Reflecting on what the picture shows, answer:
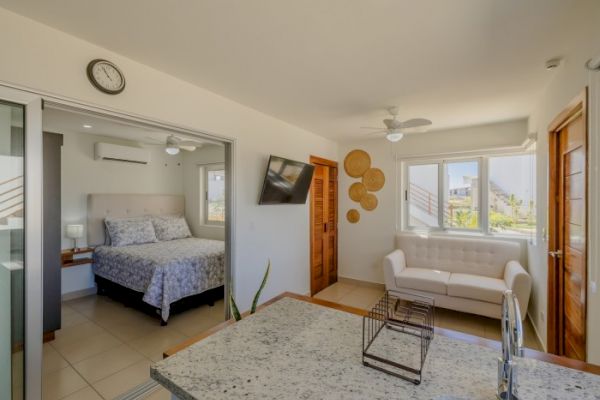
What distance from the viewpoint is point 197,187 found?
540 centimetres

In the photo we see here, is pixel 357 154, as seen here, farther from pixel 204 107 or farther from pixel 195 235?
pixel 195 235

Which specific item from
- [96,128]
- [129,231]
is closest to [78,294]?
[129,231]

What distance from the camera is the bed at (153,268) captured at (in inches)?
123

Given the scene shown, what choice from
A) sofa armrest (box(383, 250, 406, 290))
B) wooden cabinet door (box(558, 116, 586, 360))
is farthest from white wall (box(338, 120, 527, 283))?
wooden cabinet door (box(558, 116, 586, 360))

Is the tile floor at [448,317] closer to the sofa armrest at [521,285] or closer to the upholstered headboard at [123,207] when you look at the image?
the sofa armrest at [521,285]

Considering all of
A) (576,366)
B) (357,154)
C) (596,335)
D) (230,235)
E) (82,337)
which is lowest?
(82,337)

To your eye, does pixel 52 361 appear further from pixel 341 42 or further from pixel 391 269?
pixel 391 269

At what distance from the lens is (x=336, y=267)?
4.82 meters

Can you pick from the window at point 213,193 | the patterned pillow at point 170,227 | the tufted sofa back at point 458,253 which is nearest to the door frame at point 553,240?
the tufted sofa back at point 458,253

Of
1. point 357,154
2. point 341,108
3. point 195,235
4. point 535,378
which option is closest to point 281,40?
point 341,108

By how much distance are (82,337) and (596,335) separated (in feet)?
13.2

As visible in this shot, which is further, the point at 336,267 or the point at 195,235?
the point at 195,235

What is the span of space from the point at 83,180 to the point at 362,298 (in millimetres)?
4415

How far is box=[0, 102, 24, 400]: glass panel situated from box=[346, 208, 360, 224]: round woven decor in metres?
3.90
